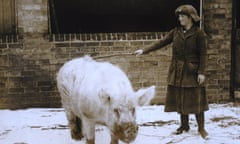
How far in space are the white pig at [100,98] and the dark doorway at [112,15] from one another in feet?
9.63

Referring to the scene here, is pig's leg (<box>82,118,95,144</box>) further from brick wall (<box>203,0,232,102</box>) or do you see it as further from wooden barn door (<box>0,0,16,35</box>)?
brick wall (<box>203,0,232,102</box>)

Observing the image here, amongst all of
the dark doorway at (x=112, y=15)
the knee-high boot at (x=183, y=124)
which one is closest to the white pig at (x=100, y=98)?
the knee-high boot at (x=183, y=124)

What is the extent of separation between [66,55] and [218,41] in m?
3.33

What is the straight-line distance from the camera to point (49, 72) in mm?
8828

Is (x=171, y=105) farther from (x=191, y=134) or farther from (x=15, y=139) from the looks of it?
(x=15, y=139)

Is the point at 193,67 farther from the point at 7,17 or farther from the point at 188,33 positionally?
the point at 7,17

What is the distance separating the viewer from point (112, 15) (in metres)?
9.26

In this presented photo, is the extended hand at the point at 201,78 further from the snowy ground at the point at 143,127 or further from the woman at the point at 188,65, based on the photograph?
the snowy ground at the point at 143,127

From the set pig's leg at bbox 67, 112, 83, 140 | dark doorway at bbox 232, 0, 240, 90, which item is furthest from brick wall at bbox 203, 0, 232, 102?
pig's leg at bbox 67, 112, 83, 140

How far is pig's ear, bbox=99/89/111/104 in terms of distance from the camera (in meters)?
4.90

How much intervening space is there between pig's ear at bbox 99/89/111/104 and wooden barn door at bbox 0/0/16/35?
14.8 ft

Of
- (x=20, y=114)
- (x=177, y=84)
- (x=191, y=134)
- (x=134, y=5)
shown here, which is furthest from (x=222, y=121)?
(x=20, y=114)

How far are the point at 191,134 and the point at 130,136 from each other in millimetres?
2354

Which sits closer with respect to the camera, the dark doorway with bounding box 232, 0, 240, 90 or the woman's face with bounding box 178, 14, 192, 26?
the woman's face with bounding box 178, 14, 192, 26
